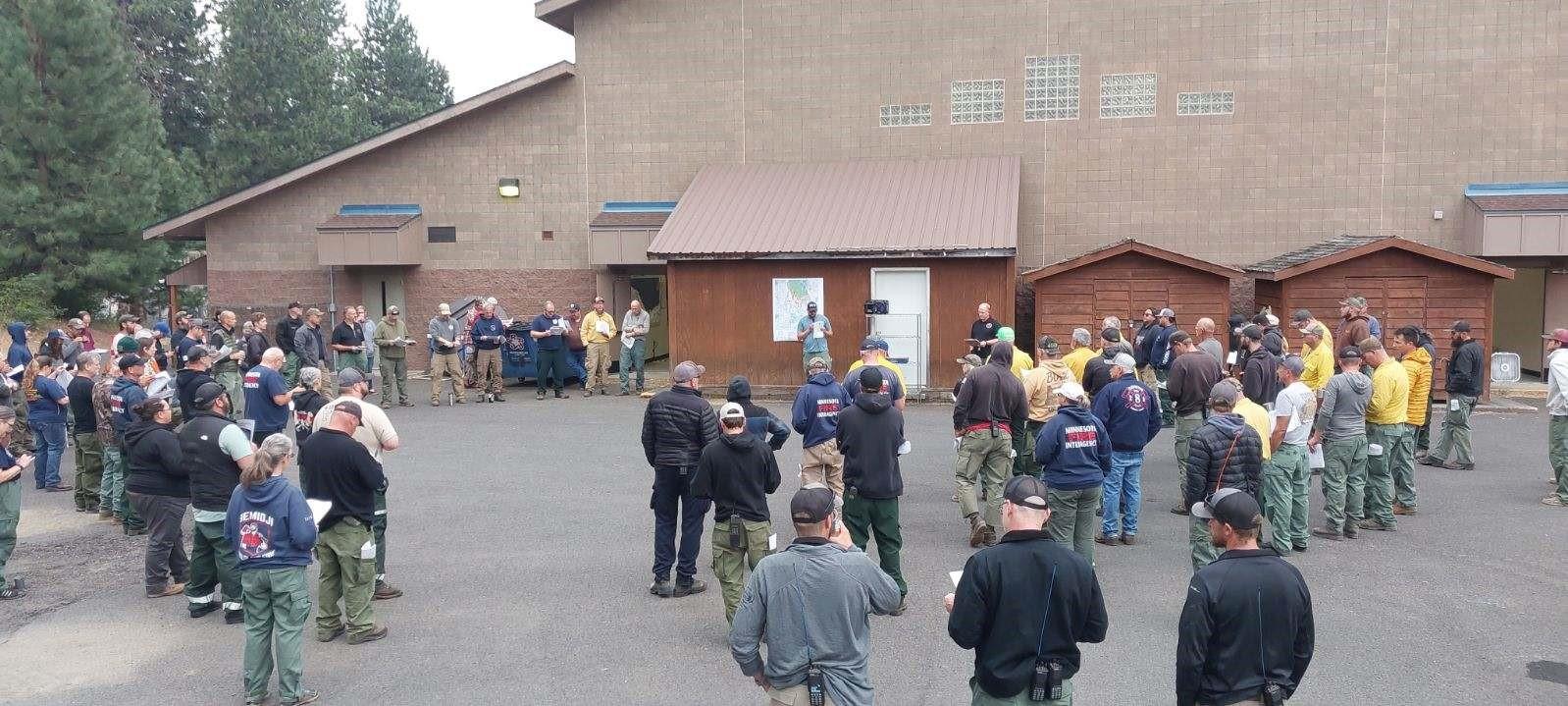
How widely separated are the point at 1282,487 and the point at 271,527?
25.6 feet

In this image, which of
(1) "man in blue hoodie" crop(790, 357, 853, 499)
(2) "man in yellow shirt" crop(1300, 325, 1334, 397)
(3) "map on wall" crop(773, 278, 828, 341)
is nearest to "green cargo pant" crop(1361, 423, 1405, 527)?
(2) "man in yellow shirt" crop(1300, 325, 1334, 397)

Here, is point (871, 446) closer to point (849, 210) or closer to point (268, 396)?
point (268, 396)

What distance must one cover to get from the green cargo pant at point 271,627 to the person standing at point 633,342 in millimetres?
12524

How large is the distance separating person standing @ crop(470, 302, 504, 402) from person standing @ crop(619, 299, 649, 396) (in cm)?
212

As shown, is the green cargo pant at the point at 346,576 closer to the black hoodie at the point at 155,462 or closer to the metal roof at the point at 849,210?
the black hoodie at the point at 155,462

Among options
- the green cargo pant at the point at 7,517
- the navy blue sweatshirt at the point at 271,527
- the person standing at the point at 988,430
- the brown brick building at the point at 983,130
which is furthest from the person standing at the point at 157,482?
the brown brick building at the point at 983,130

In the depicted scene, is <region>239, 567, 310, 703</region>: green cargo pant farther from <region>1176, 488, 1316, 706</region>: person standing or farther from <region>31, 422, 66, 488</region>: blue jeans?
<region>31, 422, 66, 488</region>: blue jeans

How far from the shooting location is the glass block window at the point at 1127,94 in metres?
20.1

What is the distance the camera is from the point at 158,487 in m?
8.39

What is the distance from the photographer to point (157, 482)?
8.38m

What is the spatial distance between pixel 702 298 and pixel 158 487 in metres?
11.5

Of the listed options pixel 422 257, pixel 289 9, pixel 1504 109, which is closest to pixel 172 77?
pixel 289 9

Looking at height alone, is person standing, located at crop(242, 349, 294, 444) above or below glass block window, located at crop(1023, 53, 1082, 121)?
→ below

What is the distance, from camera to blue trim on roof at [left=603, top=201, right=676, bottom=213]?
71.7 feet
